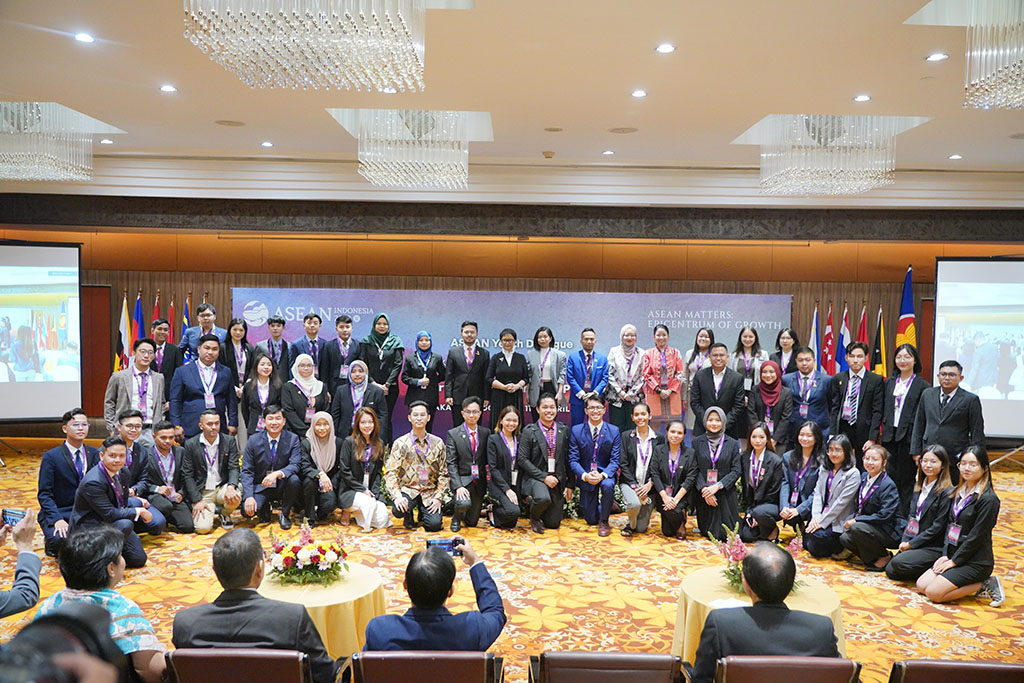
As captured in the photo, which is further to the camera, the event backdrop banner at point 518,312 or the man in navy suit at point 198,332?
the event backdrop banner at point 518,312

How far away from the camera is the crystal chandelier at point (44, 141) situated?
284 inches

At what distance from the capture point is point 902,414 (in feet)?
23.9

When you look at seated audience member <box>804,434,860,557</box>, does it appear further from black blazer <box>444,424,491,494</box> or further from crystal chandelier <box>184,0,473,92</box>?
crystal chandelier <box>184,0,473,92</box>

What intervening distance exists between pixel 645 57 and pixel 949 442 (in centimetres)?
431

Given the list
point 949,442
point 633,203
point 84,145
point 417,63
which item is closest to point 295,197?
point 84,145

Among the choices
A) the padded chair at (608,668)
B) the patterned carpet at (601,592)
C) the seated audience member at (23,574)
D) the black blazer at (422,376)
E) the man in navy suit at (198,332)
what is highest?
the man in navy suit at (198,332)

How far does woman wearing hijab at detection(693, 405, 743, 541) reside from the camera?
267 inches

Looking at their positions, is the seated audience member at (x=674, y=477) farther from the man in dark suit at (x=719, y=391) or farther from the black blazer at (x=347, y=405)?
the black blazer at (x=347, y=405)

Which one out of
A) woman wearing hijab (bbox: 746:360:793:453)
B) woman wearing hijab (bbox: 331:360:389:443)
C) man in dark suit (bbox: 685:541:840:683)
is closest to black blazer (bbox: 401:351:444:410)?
woman wearing hijab (bbox: 331:360:389:443)

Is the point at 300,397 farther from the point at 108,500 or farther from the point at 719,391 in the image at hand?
the point at 719,391

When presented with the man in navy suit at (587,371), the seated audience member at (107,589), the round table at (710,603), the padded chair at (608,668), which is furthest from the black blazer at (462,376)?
the padded chair at (608,668)

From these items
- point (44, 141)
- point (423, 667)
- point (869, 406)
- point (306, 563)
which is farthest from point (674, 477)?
point (44, 141)

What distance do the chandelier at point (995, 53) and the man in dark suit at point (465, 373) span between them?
5730mm

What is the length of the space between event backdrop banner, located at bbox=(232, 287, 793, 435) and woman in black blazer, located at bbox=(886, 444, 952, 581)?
199 inches
